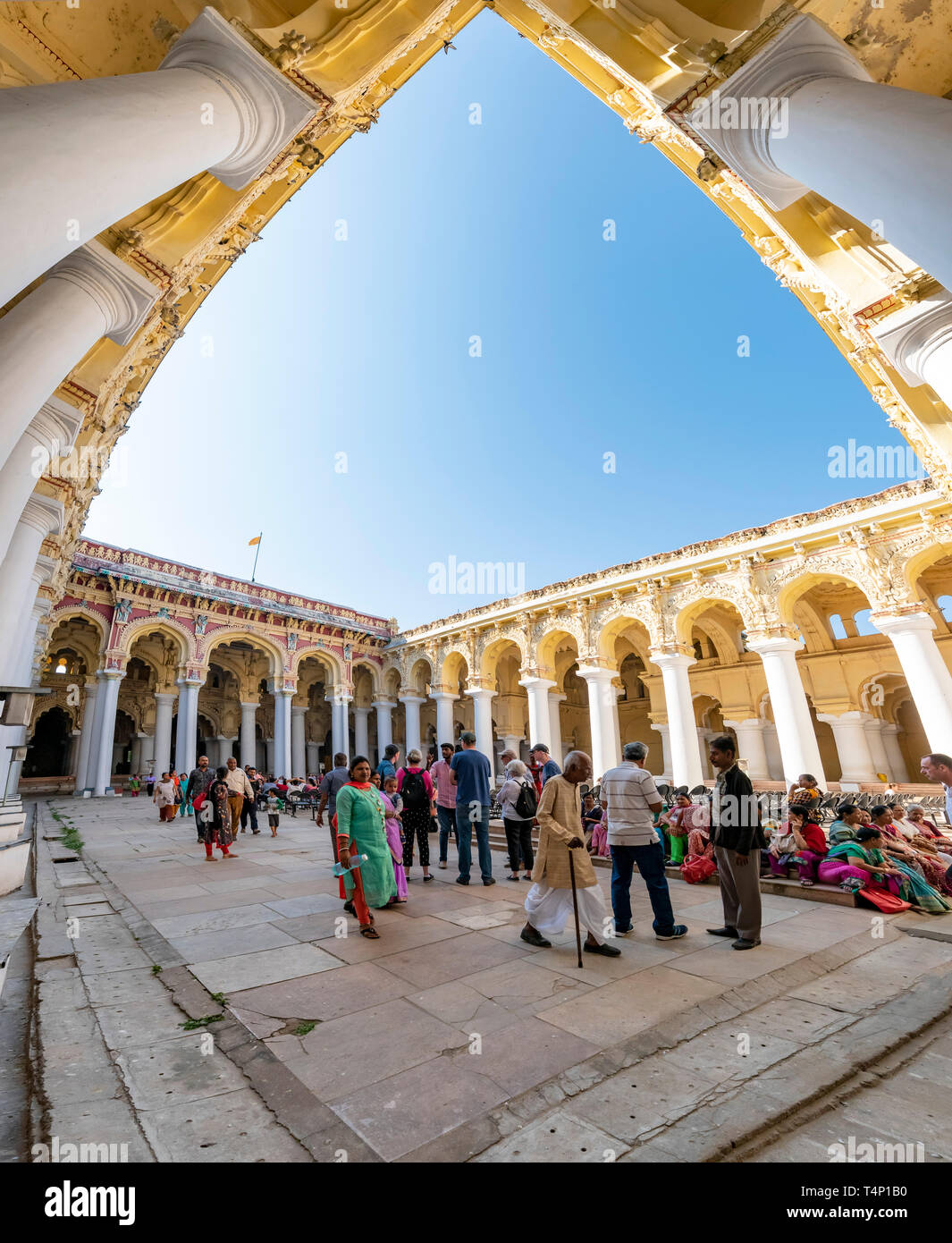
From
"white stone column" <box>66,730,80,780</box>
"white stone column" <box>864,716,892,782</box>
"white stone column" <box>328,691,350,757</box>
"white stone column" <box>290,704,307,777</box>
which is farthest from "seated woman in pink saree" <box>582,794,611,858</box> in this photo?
"white stone column" <box>66,730,80,780</box>

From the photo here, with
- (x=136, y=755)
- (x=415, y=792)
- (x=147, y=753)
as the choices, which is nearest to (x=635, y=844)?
(x=415, y=792)

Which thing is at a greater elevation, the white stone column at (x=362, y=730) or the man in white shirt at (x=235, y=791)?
the white stone column at (x=362, y=730)

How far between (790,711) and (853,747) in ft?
15.0

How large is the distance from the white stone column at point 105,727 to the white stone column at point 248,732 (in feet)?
14.7

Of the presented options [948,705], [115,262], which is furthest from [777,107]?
[948,705]

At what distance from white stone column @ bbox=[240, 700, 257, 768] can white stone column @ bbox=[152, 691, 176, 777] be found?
8.67 feet

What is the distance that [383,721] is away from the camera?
79.3 ft

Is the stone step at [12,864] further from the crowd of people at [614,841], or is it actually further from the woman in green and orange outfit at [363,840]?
the woman in green and orange outfit at [363,840]

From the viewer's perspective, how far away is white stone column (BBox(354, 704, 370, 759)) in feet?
80.8

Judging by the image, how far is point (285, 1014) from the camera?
2.68 metres

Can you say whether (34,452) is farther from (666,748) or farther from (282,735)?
(282,735)

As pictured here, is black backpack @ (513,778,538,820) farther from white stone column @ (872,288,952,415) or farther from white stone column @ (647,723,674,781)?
white stone column @ (647,723,674,781)

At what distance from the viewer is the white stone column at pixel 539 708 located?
17500mm

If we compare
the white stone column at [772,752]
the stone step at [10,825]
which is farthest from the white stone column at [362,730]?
the stone step at [10,825]
